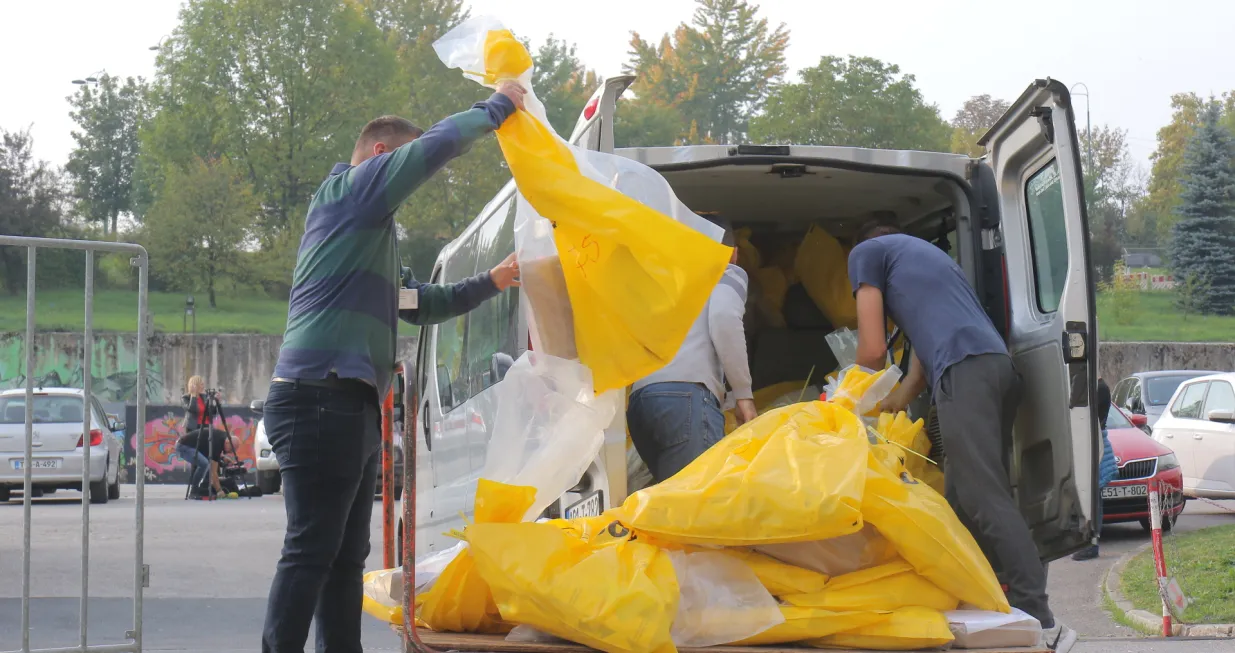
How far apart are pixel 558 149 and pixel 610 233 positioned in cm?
40

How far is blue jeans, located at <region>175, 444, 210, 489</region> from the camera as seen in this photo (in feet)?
61.9

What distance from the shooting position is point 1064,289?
475 centimetres

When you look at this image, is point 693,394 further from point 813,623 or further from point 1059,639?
point 1059,639

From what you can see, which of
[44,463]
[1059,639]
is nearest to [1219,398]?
[1059,639]

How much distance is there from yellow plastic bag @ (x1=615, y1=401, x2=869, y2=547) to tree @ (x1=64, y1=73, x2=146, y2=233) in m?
71.6

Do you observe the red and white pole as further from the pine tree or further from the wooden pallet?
the pine tree

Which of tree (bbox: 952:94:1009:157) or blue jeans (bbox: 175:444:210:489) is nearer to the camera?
blue jeans (bbox: 175:444:210:489)

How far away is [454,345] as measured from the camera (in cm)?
698

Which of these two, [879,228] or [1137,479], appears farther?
[1137,479]

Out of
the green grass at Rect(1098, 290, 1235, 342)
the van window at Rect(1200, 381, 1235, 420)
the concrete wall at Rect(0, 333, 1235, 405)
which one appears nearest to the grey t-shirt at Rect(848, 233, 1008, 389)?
the van window at Rect(1200, 381, 1235, 420)

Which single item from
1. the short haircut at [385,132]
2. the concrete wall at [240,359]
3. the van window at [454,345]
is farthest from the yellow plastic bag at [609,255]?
the concrete wall at [240,359]

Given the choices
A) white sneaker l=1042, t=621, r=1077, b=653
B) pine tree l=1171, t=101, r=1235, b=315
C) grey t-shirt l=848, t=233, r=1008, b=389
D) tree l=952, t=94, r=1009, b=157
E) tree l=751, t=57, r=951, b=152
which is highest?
tree l=952, t=94, r=1009, b=157

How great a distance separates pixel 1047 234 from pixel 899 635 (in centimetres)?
239

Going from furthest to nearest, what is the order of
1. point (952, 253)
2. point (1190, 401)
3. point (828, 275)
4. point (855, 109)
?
1. point (855, 109)
2. point (1190, 401)
3. point (828, 275)
4. point (952, 253)
